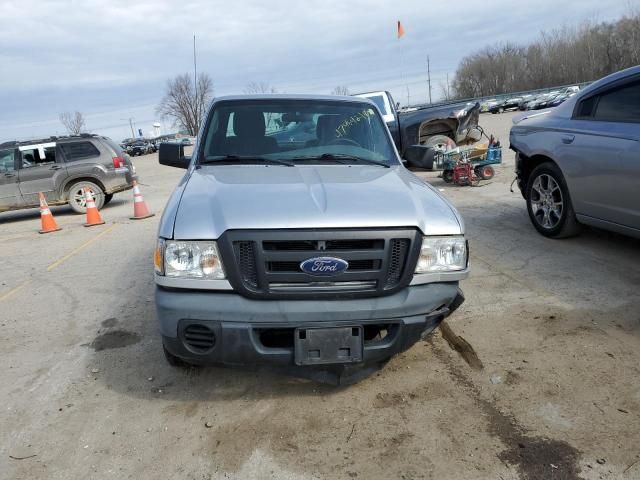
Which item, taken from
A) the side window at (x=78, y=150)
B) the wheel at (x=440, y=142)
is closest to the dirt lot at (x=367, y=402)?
the side window at (x=78, y=150)

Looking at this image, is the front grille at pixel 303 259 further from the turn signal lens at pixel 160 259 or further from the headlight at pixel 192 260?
the turn signal lens at pixel 160 259

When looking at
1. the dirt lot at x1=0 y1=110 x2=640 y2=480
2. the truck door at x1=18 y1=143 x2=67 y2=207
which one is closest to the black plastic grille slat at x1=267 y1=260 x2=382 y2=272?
the dirt lot at x1=0 y1=110 x2=640 y2=480

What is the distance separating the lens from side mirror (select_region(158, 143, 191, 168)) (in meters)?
4.40

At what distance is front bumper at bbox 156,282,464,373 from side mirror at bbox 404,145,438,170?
1629 millimetres

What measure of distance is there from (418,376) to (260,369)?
1034mm

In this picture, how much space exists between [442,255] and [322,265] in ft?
2.31

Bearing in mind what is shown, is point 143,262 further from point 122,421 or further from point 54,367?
point 122,421

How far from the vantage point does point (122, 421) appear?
285cm

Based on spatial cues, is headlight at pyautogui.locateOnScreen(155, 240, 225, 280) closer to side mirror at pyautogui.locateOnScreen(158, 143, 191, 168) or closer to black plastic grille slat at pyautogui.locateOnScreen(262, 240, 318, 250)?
black plastic grille slat at pyautogui.locateOnScreen(262, 240, 318, 250)

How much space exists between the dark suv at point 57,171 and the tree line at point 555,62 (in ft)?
266

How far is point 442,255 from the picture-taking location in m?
2.82

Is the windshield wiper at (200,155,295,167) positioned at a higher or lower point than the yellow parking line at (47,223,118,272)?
higher

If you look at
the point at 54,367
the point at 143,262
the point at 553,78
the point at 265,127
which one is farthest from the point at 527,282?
the point at 553,78

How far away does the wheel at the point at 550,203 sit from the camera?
5555 millimetres
